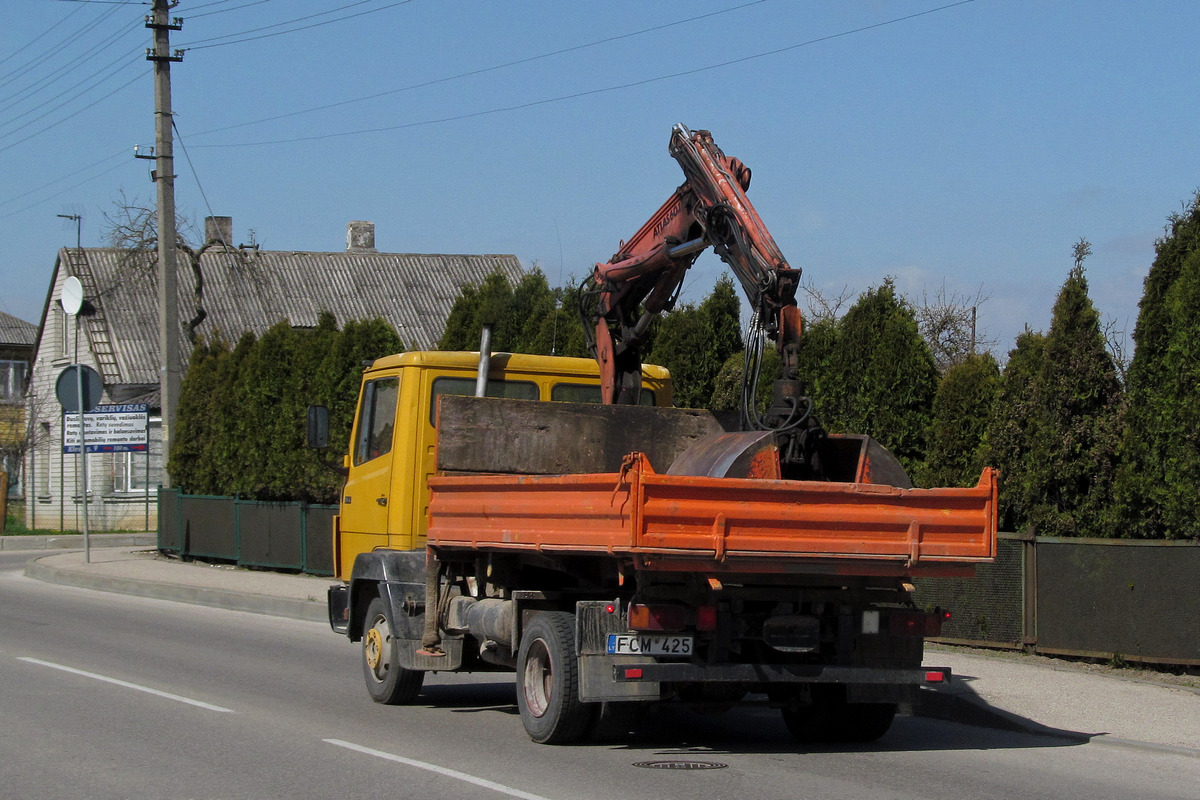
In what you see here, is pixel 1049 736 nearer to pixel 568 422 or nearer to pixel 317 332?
pixel 568 422

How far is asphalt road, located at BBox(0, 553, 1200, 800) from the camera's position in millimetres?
7449

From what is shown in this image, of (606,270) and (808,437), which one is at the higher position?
(606,270)

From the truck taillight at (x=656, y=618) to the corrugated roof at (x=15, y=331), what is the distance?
6026 cm

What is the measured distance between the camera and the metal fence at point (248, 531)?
22609mm

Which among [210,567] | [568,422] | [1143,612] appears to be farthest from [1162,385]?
[210,567]

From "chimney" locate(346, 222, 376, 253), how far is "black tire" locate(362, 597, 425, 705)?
44820 mm

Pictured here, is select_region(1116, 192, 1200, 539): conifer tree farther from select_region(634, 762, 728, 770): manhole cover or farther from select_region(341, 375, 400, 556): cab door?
select_region(341, 375, 400, 556): cab door

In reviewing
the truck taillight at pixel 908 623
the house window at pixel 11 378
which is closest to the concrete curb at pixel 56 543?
the truck taillight at pixel 908 623

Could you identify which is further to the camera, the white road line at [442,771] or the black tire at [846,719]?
the black tire at [846,719]

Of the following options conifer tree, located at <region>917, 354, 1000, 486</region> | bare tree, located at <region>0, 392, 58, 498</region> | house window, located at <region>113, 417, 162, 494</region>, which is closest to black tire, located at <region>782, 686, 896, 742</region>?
conifer tree, located at <region>917, 354, 1000, 486</region>

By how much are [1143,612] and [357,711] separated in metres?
6.61

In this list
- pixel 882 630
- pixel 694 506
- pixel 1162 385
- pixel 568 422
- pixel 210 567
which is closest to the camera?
pixel 694 506

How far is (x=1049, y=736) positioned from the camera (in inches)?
376

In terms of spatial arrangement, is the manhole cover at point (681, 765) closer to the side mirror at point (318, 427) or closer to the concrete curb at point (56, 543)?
the side mirror at point (318, 427)
